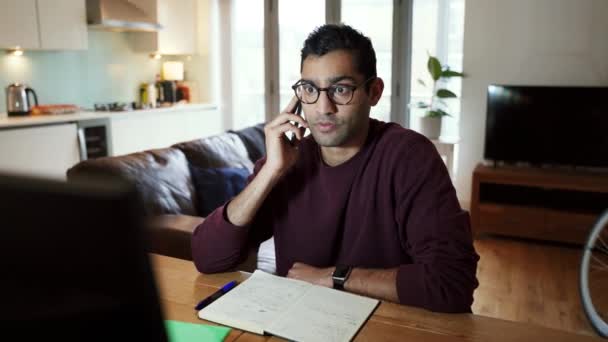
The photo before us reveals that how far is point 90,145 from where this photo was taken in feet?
13.5

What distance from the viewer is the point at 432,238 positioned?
3.82 ft

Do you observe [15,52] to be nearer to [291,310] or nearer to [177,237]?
[177,237]

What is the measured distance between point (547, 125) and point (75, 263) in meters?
4.10

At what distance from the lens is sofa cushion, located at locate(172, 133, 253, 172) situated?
280 cm

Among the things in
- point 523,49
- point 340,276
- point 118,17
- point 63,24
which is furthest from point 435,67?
point 340,276

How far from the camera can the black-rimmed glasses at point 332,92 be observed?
4.27 feet

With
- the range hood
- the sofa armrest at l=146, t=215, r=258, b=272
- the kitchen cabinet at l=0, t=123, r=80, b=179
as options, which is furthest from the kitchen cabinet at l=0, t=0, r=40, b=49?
the sofa armrest at l=146, t=215, r=258, b=272

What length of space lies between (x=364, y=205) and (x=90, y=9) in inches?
153

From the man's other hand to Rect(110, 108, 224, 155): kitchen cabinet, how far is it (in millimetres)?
3430

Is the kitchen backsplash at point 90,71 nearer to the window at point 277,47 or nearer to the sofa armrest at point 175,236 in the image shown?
the window at point 277,47

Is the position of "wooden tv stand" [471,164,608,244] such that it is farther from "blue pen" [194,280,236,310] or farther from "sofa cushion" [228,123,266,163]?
"blue pen" [194,280,236,310]

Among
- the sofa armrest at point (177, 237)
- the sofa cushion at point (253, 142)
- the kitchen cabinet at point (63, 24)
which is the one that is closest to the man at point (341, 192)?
the sofa armrest at point (177, 237)

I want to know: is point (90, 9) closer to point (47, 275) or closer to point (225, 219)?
point (225, 219)

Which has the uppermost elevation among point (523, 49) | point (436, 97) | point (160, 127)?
point (523, 49)
